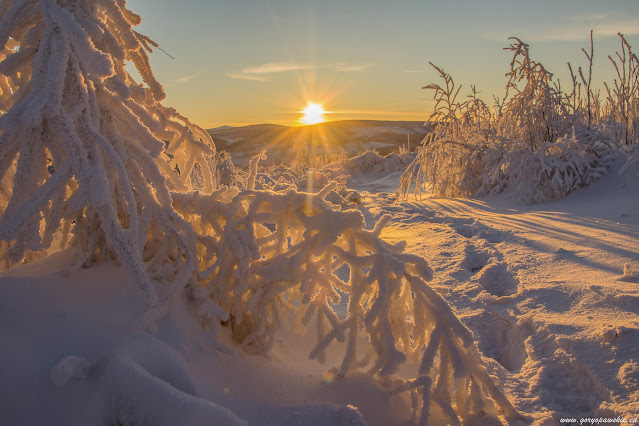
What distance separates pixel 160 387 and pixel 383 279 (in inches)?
31.3

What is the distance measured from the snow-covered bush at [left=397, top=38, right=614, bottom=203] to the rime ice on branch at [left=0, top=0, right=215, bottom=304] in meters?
4.69

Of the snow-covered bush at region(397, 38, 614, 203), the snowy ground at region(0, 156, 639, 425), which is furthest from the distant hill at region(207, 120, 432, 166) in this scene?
the snowy ground at region(0, 156, 639, 425)

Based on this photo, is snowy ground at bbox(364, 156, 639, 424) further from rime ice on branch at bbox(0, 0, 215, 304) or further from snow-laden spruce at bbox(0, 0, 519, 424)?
rime ice on branch at bbox(0, 0, 215, 304)

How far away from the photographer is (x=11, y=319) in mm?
1176

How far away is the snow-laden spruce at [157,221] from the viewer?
3.98ft

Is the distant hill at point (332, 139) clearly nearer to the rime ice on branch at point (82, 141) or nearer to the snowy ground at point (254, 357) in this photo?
the snowy ground at point (254, 357)

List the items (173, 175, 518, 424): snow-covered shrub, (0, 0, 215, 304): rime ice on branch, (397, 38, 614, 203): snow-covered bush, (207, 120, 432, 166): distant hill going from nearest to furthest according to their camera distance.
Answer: (0, 0, 215, 304): rime ice on branch
(173, 175, 518, 424): snow-covered shrub
(397, 38, 614, 203): snow-covered bush
(207, 120, 432, 166): distant hill

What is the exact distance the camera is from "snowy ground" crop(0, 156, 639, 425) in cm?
108

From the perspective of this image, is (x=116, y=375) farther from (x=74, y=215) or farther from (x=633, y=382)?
(x=633, y=382)

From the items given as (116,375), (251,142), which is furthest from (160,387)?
(251,142)

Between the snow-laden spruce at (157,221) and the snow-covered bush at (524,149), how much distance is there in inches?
161

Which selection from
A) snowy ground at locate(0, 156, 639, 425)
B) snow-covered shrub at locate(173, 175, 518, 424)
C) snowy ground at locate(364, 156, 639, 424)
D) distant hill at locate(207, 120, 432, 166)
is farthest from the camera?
distant hill at locate(207, 120, 432, 166)

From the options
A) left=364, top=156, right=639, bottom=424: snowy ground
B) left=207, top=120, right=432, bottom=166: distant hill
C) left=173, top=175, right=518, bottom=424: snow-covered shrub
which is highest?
left=207, top=120, right=432, bottom=166: distant hill

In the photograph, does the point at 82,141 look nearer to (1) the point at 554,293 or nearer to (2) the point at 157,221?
(2) the point at 157,221
